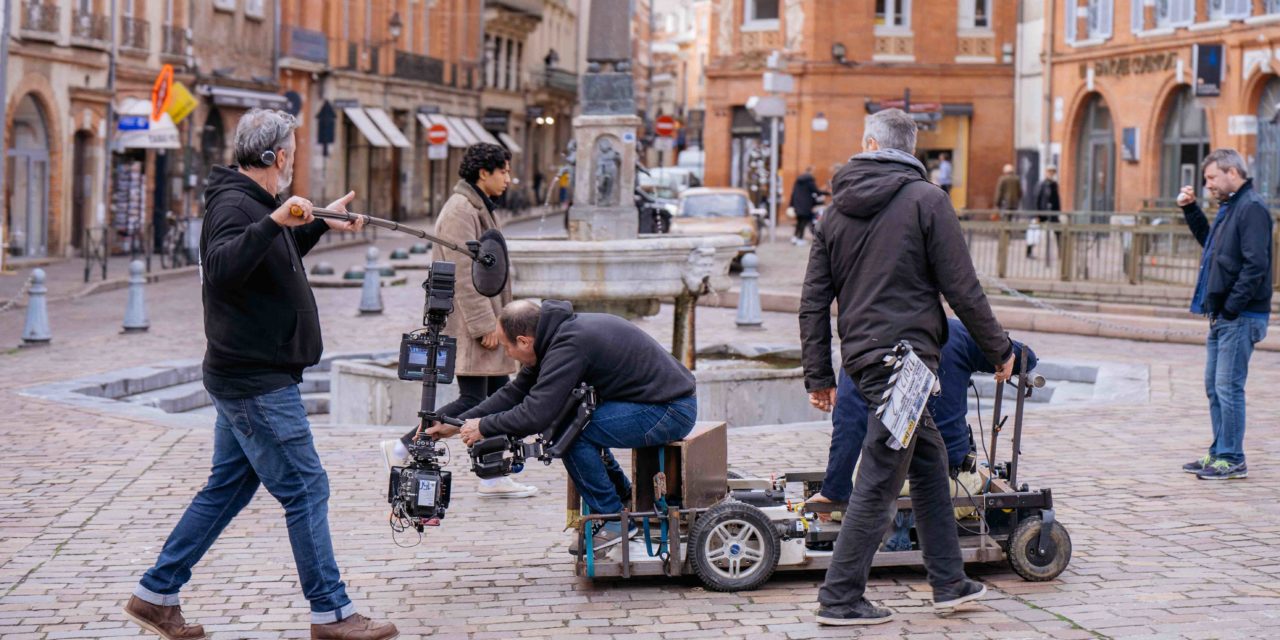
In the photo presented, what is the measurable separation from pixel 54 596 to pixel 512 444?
185cm

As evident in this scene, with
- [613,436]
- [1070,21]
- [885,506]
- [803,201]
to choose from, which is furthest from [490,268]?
[1070,21]

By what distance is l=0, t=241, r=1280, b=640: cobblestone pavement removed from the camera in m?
Result: 6.58

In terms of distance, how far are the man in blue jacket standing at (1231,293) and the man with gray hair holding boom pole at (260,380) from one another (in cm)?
519

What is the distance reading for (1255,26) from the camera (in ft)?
103

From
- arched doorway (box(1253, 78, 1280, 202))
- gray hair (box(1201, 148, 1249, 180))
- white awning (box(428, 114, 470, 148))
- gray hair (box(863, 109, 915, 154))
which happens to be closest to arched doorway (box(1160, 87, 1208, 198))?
arched doorway (box(1253, 78, 1280, 202))

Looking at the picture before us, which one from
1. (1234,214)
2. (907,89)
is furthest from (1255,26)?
(1234,214)

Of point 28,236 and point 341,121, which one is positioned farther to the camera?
point 341,121

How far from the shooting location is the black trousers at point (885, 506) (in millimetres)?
6395

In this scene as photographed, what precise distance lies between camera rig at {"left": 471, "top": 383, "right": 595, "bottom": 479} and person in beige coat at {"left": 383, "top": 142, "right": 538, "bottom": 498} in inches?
67.2

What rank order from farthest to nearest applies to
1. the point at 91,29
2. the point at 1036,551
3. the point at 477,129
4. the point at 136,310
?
the point at 477,129 → the point at 91,29 → the point at 136,310 → the point at 1036,551

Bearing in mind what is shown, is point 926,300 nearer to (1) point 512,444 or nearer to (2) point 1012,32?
(1) point 512,444

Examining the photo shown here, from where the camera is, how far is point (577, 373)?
22.7ft

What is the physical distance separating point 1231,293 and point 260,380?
5.54 meters

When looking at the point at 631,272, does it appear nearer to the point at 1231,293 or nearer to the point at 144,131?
the point at 1231,293
